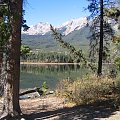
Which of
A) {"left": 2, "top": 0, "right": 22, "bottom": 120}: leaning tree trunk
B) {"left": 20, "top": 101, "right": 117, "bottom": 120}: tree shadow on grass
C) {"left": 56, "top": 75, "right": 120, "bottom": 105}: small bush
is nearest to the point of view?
{"left": 2, "top": 0, "right": 22, "bottom": 120}: leaning tree trunk

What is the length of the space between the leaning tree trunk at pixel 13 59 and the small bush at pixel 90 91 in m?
4.03

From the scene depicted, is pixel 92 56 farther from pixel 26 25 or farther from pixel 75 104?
pixel 75 104

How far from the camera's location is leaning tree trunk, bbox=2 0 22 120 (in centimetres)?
1185

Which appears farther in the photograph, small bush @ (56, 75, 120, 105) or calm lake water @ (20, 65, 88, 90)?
calm lake water @ (20, 65, 88, 90)

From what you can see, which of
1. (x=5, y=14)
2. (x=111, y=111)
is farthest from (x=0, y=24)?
(x=111, y=111)

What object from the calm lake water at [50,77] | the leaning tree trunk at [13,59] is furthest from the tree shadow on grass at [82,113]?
the calm lake water at [50,77]

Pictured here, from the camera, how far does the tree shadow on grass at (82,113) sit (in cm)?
1201

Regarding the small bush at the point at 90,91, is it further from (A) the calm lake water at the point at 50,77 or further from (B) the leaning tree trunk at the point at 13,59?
(B) the leaning tree trunk at the point at 13,59

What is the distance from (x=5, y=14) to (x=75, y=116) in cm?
417

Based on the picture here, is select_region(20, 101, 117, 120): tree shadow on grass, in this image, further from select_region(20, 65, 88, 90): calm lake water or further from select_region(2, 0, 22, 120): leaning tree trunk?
select_region(20, 65, 88, 90): calm lake water

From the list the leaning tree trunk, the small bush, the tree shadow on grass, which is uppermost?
the leaning tree trunk

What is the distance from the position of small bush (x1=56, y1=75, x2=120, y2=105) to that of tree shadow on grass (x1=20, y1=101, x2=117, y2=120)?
3.91ft

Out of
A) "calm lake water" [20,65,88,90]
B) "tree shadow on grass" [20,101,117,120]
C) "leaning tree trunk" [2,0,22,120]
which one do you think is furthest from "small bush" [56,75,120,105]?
"leaning tree trunk" [2,0,22,120]

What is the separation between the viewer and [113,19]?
24922 millimetres
